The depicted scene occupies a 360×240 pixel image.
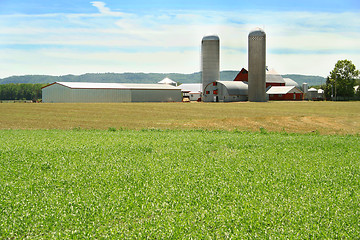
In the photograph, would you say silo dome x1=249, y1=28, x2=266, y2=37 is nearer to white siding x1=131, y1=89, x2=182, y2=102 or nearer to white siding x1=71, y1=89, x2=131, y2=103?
white siding x1=131, y1=89, x2=182, y2=102

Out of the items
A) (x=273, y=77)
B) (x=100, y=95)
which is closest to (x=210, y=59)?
(x=100, y=95)

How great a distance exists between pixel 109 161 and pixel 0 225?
255 inches

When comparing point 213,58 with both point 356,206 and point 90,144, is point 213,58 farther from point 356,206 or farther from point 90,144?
point 356,206

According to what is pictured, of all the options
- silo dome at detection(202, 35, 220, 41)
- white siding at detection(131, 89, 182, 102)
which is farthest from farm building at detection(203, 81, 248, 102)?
silo dome at detection(202, 35, 220, 41)

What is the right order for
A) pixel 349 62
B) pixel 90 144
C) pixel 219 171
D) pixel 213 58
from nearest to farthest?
pixel 219 171
pixel 90 144
pixel 213 58
pixel 349 62

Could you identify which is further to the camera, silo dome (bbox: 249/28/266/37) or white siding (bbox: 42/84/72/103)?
white siding (bbox: 42/84/72/103)

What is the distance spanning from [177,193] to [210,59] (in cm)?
8612

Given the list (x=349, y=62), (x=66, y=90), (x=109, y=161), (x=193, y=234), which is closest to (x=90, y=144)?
(x=109, y=161)

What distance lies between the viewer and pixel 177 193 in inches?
370

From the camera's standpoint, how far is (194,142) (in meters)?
18.8

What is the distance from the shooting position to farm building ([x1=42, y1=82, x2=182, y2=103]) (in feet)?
282

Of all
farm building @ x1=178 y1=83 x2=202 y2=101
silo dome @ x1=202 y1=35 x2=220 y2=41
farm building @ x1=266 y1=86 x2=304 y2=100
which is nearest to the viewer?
silo dome @ x1=202 y1=35 x2=220 y2=41

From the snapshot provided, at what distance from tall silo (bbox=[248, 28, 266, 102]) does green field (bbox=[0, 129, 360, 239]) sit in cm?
7245

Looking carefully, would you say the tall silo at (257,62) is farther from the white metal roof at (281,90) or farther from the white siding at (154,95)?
the white siding at (154,95)
